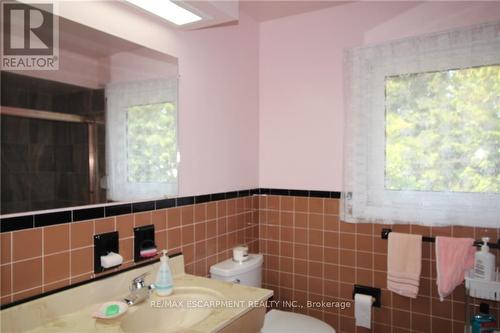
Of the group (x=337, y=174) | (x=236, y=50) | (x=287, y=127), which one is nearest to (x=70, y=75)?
(x=236, y=50)

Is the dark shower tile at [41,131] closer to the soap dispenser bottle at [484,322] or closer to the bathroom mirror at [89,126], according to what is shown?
the bathroom mirror at [89,126]

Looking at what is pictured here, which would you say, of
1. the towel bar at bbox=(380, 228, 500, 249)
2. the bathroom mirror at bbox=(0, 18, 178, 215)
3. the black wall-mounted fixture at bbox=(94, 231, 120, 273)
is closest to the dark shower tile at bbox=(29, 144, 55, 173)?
the bathroom mirror at bbox=(0, 18, 178, 215)

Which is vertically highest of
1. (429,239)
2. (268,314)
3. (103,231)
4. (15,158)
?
(15,158)

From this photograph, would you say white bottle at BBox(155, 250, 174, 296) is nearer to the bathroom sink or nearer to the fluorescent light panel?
the bathroom sink

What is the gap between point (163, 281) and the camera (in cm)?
148

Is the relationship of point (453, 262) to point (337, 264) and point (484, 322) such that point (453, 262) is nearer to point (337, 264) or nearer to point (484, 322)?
point (484, 322)

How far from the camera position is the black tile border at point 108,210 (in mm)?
1128

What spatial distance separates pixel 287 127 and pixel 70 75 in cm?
151

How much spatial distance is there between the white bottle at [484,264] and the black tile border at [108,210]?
2.72ft

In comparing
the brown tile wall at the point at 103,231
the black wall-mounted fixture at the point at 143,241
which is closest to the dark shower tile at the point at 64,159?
the brown tile wall at the point at 103,231

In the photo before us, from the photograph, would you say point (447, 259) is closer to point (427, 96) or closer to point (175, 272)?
point (427, 96)

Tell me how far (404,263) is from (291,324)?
752 mm

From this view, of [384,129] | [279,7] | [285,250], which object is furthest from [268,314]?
[279,7]

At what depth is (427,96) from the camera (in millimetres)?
1942
